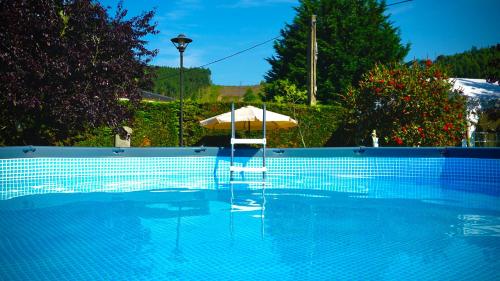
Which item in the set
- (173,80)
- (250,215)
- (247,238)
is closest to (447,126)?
(250,215)

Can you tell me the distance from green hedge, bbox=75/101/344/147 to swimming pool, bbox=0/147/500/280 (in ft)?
9.97

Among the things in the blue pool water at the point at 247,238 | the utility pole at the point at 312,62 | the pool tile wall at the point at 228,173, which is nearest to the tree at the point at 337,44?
the utility pole at the point at 312,62

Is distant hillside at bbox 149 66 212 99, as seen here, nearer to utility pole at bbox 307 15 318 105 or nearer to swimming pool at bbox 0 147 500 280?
utility pole at bbox 307 15 318 105

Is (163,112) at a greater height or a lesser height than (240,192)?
greater

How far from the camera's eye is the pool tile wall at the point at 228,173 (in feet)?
27.5

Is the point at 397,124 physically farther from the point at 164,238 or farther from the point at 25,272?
the point at 25,272

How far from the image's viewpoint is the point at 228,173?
10.3 metres

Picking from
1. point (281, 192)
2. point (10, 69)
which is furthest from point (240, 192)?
point (10, 69)

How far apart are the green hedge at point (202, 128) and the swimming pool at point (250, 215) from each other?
304cm

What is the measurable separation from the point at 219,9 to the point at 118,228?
75.0ft

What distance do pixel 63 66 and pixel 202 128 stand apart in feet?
17.9

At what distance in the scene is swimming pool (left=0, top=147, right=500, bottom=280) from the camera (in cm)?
328

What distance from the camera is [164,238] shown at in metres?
4.18

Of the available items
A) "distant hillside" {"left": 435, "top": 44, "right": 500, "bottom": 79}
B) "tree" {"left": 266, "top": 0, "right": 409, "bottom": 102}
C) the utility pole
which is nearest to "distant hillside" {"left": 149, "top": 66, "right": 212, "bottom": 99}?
"distant hillside" {"left": 435, "top": 44, "right": 500, "bottom": 79}
